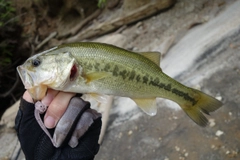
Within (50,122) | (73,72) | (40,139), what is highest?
(73,72)

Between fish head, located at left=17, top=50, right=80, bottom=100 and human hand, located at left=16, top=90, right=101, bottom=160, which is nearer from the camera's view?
fish head, located at left=17, top=50, right=80, bottom=100

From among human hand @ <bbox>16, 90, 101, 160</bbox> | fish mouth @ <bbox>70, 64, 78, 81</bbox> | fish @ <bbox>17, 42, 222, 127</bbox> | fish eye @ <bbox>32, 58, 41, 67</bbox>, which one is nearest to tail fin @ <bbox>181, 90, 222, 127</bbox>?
fish @ <bbox>17, 42, 222, 127</bbox>

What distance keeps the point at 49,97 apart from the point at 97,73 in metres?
0.30

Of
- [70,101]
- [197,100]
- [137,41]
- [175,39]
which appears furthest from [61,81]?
[137,41]

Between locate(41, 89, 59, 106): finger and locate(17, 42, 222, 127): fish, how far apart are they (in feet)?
0.08

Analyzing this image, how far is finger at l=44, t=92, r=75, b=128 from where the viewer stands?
1.92 meters

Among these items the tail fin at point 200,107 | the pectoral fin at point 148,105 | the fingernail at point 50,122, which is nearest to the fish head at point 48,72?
the fingernail at point 50,122

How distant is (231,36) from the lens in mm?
4254

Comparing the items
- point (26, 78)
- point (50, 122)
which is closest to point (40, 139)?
point (50, 122)

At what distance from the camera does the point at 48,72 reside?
1.92m

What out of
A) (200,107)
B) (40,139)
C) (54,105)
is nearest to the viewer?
(54,105)

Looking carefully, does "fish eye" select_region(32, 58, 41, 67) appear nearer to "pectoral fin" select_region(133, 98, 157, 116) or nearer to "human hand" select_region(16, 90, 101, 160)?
"human hand" select_region(16, 90, 101, 160)

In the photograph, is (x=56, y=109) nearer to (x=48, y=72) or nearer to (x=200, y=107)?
(x=48, y=72)

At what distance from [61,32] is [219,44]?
441 centimetres
